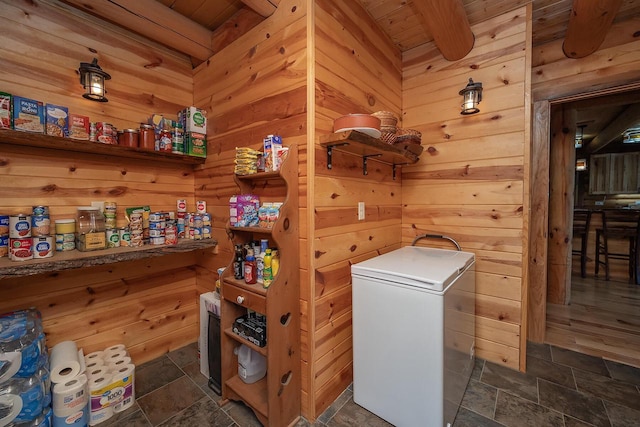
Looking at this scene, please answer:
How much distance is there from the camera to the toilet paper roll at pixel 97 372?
4.86ft

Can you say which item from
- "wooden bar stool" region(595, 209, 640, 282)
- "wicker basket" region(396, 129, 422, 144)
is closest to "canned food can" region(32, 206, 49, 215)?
"wicker basket" region(396, 129, 422, 144)

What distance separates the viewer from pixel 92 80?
58.7 inches

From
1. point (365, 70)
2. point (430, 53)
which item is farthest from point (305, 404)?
point (430, 53)

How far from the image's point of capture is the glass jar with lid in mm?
1486

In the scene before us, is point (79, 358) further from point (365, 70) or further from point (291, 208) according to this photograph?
point (365, 70)

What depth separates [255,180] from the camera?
1622 mm

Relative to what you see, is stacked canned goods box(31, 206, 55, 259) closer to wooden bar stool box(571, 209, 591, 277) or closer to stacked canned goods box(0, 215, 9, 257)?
stacked canned goods box(0, 215, 9, 257)

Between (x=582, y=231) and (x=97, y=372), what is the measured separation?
5.73m

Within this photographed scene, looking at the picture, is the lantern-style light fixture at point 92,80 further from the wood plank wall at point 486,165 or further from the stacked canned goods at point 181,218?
the wood plank wall at point 486,165

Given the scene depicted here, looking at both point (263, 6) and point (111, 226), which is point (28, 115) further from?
point (263, 6)

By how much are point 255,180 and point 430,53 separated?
180 cm

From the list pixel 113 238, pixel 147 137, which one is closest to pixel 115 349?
pixel 113 238

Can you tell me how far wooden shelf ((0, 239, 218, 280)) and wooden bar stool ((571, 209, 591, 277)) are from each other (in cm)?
515

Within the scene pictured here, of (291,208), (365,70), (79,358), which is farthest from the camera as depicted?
(365,70)
